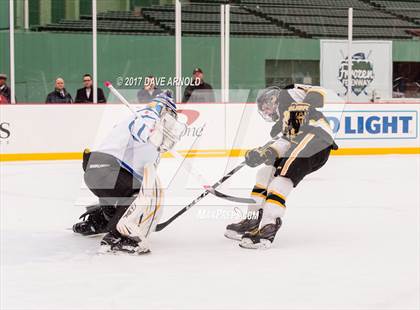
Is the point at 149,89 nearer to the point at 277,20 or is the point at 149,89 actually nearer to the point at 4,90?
the point at 4,90

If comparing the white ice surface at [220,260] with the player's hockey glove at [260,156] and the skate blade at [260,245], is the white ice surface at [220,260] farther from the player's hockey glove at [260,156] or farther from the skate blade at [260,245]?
the player's hockey glove at [260,156]

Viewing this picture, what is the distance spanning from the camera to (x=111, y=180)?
13.7ft

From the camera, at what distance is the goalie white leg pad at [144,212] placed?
4.00 meters

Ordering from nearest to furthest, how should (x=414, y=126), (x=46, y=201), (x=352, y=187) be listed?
(x=46, y=201), (x=352, y=187), (x=414, y=126)

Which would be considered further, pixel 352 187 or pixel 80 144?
pixel 80 144

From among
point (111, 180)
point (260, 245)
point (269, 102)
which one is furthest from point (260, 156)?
point (111, 180)

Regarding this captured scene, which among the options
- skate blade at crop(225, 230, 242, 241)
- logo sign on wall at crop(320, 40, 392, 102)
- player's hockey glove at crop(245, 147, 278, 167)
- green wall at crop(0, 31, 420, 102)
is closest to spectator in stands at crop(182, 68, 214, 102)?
green wall at crop(0, 31, 420, 102)

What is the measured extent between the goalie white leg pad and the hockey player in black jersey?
1.61ft

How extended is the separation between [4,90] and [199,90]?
1.98 metres

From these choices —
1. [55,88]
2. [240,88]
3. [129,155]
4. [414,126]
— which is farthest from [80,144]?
[129,155]

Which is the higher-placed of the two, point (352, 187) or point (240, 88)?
point (240, 88)

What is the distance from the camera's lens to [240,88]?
9.44 meters

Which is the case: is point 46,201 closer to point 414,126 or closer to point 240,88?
point 240,88

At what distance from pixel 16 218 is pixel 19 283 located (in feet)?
6.06
